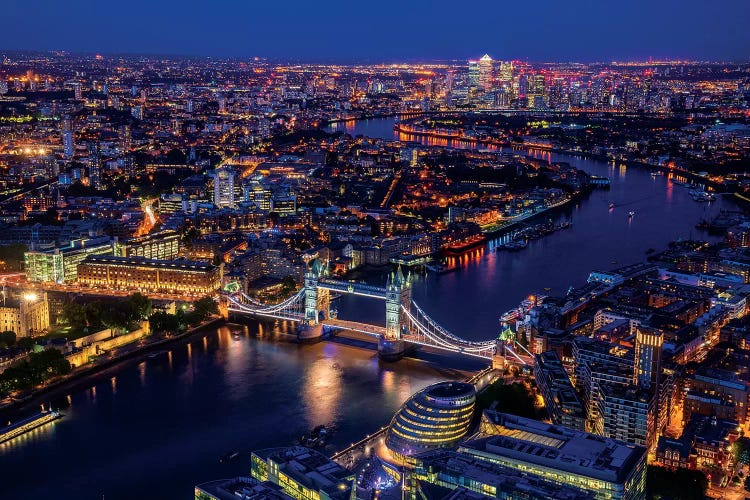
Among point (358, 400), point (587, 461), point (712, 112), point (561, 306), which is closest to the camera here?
point (587, 461)

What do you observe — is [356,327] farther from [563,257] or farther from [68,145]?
[68,145]

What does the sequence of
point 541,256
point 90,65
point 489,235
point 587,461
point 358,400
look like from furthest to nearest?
point 90,65
point 489,235
point 541,256
point 358,400
point 587,461

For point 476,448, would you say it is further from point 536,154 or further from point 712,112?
point 712,112

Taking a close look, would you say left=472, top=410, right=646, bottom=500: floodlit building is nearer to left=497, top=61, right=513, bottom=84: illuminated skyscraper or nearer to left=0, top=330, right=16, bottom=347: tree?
left=0, top=330, right=16, bottom=347: tree

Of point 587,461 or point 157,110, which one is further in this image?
point 157,110

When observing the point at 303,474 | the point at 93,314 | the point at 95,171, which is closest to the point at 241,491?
the point at 303,474

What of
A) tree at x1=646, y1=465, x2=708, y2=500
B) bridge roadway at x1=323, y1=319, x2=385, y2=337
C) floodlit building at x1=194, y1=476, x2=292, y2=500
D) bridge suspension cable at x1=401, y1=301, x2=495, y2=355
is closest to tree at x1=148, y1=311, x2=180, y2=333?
bridge roadway at x1=323, y1=319, x2=385, y2=337

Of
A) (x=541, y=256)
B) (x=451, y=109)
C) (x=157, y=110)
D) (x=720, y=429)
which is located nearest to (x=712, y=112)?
(x=451, y=109)
